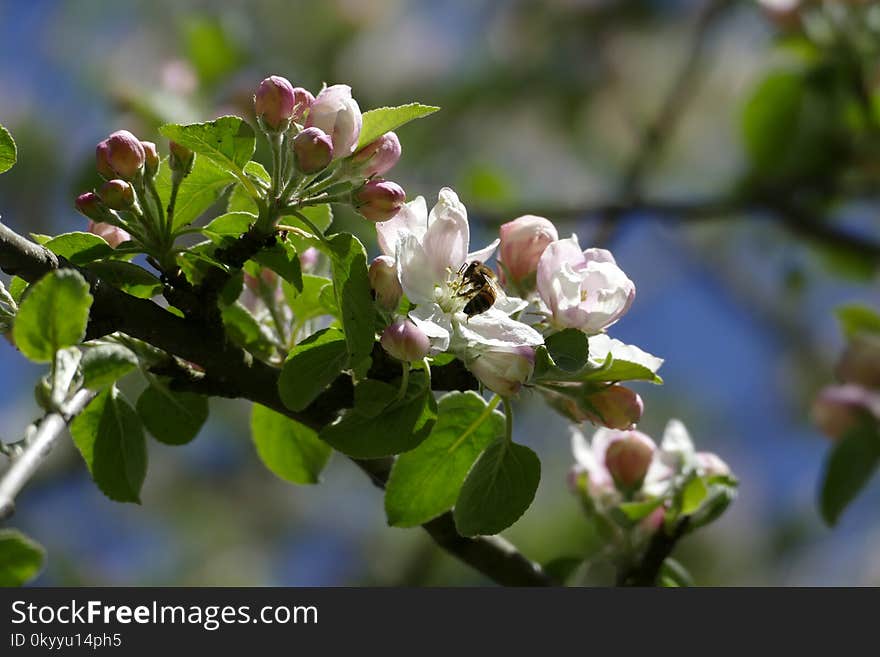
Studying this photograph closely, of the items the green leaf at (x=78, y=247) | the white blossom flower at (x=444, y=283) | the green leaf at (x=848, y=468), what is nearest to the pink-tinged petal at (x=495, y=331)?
the white blossom flower at (x=444, y=283)

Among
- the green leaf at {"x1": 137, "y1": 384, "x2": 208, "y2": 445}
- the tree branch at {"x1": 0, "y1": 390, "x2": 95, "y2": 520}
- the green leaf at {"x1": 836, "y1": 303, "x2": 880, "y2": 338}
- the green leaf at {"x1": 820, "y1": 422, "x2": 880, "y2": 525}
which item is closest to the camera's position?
the tree branch at {"x1": 0, "y1": 390, "x2": 95, "y2": 520}

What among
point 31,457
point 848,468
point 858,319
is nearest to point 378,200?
point 31,457

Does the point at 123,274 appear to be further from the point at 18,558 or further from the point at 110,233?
the point at 18,558

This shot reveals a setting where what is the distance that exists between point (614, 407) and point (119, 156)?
1.69ft

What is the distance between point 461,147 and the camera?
14.6 feet

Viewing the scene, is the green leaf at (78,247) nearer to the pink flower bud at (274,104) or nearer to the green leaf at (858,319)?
the pink flower bud at (274,104)

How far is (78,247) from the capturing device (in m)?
1.03

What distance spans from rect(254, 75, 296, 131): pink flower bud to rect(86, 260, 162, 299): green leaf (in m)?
0.19

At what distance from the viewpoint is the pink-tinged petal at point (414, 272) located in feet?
3.33

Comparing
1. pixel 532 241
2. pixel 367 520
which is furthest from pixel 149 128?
pixel 367 520

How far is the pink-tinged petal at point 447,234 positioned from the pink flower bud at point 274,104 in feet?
0.53

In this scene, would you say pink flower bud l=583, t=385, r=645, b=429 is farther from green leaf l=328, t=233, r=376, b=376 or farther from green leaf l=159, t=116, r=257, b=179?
green leaf l=159, t=116, r=257, b=179

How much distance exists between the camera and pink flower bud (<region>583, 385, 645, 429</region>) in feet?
3.50

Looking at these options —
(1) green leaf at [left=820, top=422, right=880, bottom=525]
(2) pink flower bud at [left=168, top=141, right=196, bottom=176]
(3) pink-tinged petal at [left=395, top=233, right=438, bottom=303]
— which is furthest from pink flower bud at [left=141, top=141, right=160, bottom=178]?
(1) green leaf at [left=820, top=422, right=880, bottom=525]
